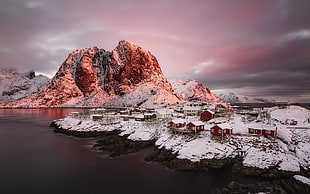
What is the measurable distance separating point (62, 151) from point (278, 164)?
37666 mm

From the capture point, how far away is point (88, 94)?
196 metres

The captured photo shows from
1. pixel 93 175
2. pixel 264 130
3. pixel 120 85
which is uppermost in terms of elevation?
pixel 120 85

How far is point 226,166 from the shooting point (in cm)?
2552

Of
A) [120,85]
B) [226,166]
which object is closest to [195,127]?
[226,166]

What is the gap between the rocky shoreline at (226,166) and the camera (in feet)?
61.9

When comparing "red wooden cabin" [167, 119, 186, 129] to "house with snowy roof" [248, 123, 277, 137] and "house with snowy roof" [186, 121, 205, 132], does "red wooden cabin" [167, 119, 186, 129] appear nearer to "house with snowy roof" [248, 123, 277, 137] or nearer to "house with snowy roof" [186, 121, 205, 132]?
"house with snowy roof" [186, 121, 205, 132]

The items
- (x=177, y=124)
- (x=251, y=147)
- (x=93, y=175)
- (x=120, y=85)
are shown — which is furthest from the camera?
(x=120, y=85)

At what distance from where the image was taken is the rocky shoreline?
18872mm

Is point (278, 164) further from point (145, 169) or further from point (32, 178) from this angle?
point (32, 178)

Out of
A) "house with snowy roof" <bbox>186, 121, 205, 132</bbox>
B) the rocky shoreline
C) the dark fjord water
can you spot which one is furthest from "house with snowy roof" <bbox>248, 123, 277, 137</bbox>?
the dark fjord water

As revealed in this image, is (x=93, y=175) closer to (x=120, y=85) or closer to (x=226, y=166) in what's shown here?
(x=226, y=166)

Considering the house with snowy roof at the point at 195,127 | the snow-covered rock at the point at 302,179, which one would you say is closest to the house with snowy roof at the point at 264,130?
the house with snowy roof at the point at 195,127

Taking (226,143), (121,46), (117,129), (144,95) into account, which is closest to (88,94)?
(121,46)

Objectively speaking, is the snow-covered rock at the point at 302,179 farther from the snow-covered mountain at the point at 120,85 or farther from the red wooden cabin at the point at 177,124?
the snow-covered mountain at the point at 120,85
